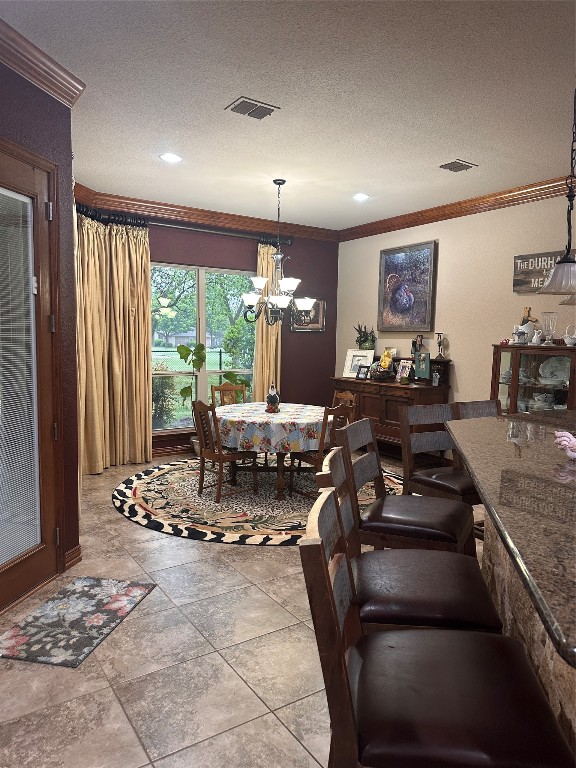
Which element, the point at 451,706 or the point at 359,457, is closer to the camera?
the point at 451,706

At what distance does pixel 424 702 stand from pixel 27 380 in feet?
8.54

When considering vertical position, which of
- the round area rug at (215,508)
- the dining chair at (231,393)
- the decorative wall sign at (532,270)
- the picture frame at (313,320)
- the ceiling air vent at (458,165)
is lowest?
the round area rug at (215,508)

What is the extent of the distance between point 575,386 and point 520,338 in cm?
70

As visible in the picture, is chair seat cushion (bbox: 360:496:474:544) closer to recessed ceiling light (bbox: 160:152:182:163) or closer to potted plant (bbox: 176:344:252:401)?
recessed ceiling light (bbox: 160:152:182:163)

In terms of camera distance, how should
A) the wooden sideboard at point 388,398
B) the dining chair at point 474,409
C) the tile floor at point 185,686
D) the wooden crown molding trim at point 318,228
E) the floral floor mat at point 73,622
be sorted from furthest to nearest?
the wooden sideboard at point 388,398 < the wooden crown molding trim at point 318,228 < the dining chair at point 474,409 < the floral floor mat at point 73,622 < the tile floor at point 185,686

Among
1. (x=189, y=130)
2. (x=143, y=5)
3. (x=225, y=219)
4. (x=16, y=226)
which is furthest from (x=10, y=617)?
(x=225, y=219)

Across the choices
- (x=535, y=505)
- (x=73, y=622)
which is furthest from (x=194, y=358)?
(x=535, y=505)

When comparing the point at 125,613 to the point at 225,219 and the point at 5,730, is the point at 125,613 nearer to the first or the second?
the point at 5,730

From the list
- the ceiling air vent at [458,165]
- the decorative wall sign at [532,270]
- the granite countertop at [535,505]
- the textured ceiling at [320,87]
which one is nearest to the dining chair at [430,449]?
the granite countertop at [535,505]

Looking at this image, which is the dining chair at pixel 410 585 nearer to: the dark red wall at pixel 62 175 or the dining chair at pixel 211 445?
the dark red wall at pixel 62 175

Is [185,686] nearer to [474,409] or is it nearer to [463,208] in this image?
[474,409]

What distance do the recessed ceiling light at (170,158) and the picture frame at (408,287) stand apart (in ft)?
9.62

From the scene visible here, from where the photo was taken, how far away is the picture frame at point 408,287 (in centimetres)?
592

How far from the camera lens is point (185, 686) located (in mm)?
2137
